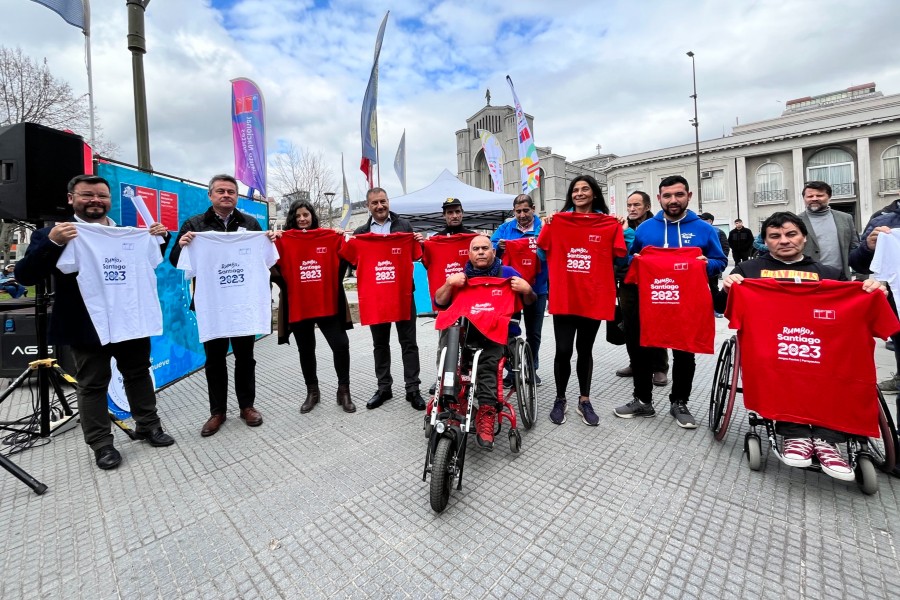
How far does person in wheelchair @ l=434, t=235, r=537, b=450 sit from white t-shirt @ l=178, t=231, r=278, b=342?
5.45 ft

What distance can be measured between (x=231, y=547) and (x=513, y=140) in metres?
48.2

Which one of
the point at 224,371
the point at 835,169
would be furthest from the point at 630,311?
the point at 835,169

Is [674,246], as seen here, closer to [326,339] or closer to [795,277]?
[795,277]

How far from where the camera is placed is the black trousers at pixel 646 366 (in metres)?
3.52

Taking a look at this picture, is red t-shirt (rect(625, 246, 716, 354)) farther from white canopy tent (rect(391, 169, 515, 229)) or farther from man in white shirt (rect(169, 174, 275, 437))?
white canopy tent (rect(391, 169, 515, 229))

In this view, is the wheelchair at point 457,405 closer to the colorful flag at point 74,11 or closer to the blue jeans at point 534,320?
the blue jeans at point 534,320

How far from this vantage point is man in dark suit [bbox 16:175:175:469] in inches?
111

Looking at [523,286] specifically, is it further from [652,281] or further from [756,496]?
[756,496]

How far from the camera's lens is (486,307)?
3.03m

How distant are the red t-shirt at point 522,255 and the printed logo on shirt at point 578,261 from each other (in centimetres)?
79

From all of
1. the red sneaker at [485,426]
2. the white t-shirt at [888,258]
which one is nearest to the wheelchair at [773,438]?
the white t-shirt at [888,258]

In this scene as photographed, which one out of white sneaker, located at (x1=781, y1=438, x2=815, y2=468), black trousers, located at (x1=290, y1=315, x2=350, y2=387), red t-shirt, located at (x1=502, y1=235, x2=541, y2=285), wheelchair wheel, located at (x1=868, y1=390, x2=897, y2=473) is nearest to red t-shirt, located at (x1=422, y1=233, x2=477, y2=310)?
red t-shirt, located at (x1=502, y1=235, x2=541, y2=285)

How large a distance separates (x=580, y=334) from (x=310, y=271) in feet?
8.43

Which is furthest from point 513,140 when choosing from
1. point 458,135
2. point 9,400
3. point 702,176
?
point 9,400
